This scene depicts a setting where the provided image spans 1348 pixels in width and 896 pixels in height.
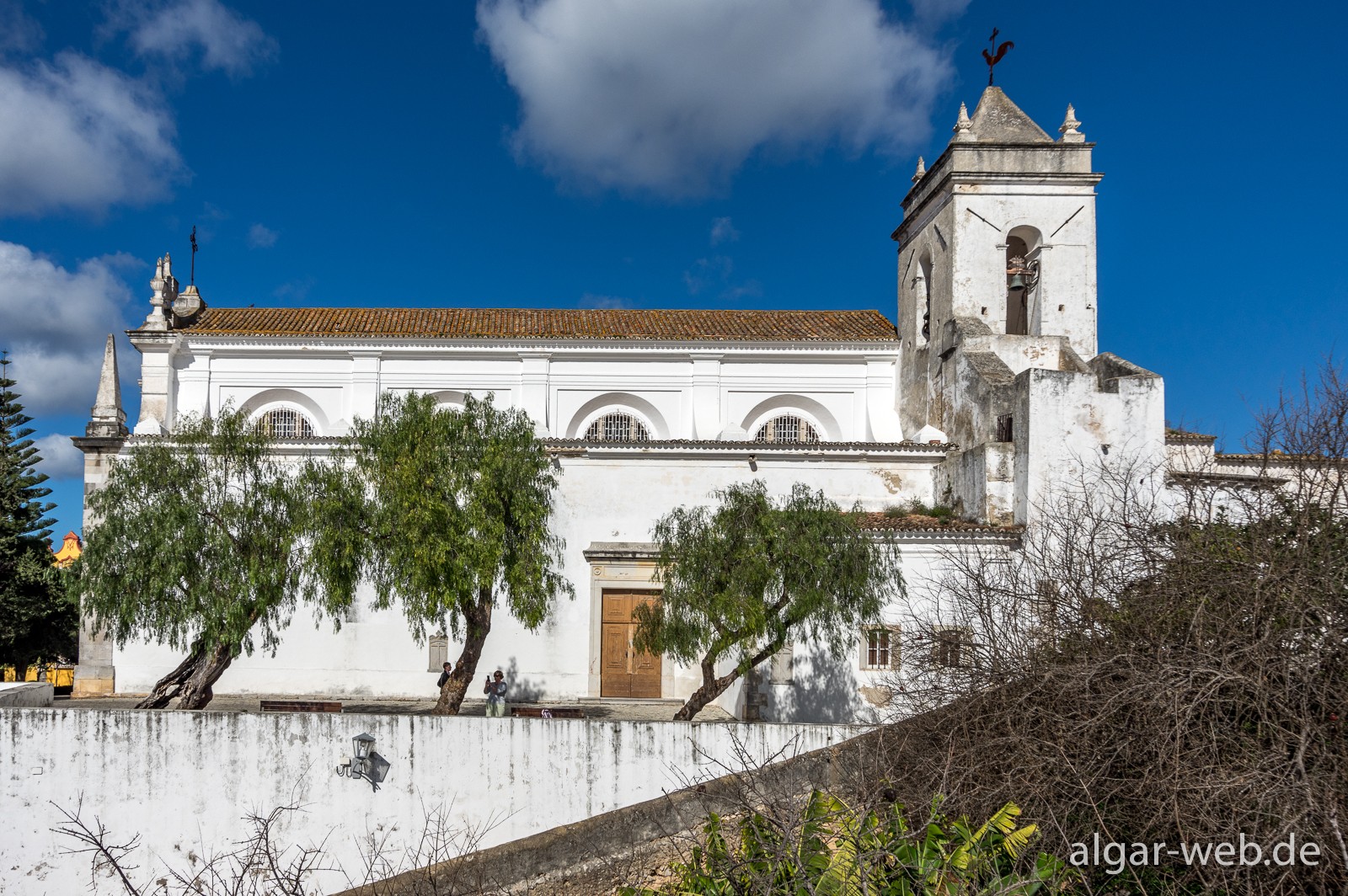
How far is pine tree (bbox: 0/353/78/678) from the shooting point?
18.2 m

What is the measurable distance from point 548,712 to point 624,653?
3.12m

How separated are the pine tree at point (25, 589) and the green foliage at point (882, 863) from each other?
57.1 feet

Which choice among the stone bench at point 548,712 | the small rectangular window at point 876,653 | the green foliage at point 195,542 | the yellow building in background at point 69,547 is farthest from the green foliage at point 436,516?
the yellow building in background at point 69,547

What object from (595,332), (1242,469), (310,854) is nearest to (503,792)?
(310,854)

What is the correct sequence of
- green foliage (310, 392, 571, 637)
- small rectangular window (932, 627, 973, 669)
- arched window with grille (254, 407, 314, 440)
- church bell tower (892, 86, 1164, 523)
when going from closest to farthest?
1. small rectangular window (932, 627, 973, 669)
2. green foliage (310, 392, 571, 637)
3. church bell tower (892, 86, 1164, 523)
4. arched window with grille (254, 407, 314, 440)

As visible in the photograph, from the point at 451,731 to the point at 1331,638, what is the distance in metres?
8.23

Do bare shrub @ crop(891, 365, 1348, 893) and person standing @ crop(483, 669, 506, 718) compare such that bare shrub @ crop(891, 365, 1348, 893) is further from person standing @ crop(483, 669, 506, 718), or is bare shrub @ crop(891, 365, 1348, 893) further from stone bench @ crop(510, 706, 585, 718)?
person standing @ crop(483, 669, 506, 718)

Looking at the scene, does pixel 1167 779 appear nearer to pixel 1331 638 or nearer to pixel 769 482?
pixel 1331 638

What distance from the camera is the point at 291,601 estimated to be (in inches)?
447

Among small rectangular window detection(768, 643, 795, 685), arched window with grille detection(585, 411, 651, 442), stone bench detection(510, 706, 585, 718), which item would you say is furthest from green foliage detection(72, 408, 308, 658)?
arched window with grille detection(585, 411, 651, 442)

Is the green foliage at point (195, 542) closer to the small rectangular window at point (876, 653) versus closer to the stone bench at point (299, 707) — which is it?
the stone bench at point (299, 707)

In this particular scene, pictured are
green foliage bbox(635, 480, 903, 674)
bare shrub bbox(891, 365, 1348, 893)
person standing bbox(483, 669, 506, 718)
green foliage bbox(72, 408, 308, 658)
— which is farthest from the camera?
person standing bbox(483, 669, 506, 718)

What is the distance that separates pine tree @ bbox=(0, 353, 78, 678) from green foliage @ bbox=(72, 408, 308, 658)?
8.32 metres

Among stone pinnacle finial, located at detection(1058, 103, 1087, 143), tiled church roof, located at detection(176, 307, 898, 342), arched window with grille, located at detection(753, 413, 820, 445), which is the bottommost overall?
arched window with grille, located at detection(753, 413, 820, 445)
